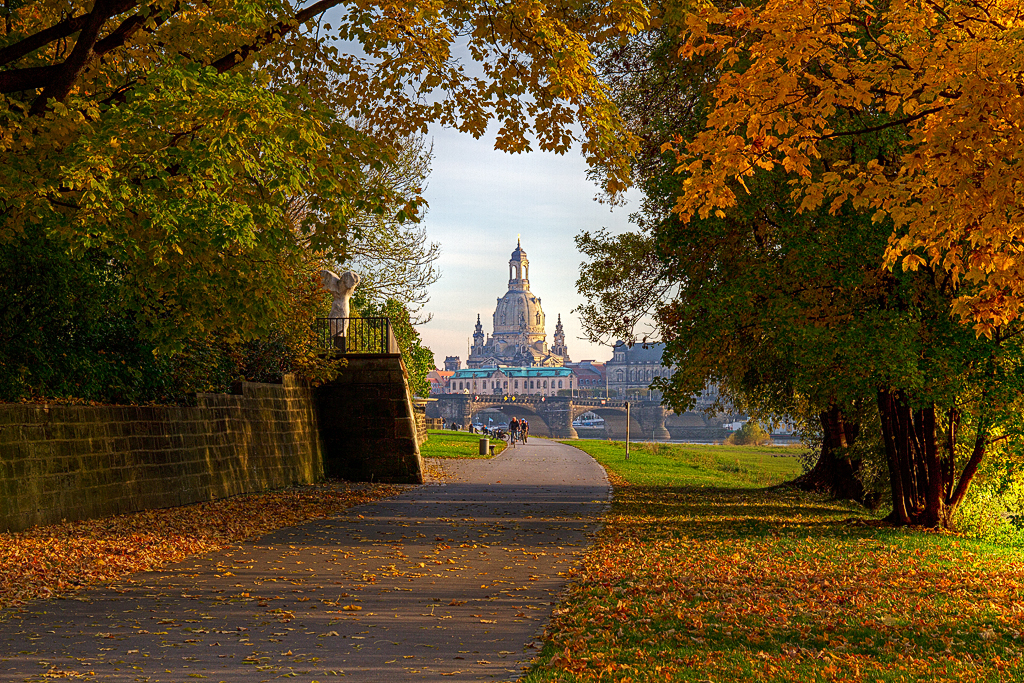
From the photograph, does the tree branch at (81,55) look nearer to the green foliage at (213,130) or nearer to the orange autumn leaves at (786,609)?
the green foliage at (213,130)

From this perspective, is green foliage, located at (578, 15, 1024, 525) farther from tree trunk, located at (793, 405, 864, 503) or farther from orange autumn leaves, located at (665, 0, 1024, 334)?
orange autumn leaves, located at (665, 0, 1024, 334)

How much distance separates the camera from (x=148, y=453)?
1498 cm

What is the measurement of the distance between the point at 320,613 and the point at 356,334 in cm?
1677

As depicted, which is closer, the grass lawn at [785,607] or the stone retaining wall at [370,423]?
the grass lawn at [785,607]

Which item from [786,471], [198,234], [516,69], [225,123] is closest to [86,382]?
[198,234]

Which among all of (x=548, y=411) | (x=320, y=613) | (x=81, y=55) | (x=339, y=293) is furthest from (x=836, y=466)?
(x=548, y=411)

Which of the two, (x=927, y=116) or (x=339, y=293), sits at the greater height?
(x=339, y=293)

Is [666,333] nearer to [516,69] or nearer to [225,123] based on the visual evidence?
[516,69]

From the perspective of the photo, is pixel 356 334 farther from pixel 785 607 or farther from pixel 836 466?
pixel 785 607

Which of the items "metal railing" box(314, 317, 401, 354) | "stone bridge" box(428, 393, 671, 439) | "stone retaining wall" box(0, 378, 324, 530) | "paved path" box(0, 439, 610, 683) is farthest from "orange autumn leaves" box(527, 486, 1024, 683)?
"stone bridge" box(428, 393, 671, 439)

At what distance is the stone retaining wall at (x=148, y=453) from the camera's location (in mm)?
12086

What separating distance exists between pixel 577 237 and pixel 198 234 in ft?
44.9

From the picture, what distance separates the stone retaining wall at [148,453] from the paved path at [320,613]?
3079 millimetres

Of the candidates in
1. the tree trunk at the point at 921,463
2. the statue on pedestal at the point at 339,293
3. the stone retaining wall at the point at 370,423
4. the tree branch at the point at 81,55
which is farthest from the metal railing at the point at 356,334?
the tree branch at the point at 81,55
